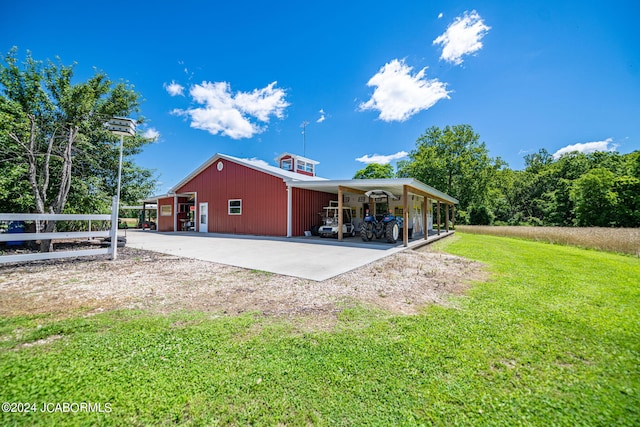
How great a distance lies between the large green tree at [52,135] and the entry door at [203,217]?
19.3 feet

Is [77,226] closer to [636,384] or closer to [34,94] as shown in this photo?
[34,94]

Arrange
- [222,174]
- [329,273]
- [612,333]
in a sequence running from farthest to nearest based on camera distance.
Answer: [222,174] < [329,273] < [612,333]

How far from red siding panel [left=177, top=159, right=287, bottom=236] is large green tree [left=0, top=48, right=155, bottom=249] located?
18.4 feet

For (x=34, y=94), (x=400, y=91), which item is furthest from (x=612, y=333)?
(x=400, y=91)

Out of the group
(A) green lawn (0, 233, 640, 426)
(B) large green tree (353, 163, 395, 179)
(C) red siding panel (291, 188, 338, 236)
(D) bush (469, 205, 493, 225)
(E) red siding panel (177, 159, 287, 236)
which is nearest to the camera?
(A) green lawn (0, 233, 640, 426)

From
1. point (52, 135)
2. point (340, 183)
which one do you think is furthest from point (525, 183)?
point (52, 135)

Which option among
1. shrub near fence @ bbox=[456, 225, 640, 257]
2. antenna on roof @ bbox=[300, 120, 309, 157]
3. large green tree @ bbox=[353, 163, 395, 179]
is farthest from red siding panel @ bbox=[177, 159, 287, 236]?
large green tree @ bbox=[353, 163, 395, 179]

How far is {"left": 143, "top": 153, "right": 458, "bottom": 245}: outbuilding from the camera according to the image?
12.6m

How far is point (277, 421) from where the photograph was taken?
1530 millimetres

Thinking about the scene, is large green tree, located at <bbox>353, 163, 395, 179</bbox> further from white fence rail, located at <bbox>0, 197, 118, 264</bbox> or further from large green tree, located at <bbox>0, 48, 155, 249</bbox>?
white fence rail, located at <bbox>0, 197, 118, 264</bbox>

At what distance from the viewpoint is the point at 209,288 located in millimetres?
4215

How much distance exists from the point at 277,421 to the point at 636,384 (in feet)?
9.35

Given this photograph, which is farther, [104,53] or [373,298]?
[104,53]

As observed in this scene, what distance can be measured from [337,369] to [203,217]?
1650cm
